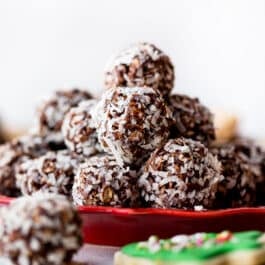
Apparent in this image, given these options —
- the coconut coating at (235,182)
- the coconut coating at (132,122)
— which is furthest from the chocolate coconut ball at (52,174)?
the coconut coating at (235,182)

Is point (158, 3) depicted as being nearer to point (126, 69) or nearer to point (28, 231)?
point (126, 69)

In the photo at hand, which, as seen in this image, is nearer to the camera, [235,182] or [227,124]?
[235,182]

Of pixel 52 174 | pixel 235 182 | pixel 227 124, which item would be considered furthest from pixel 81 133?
pixel 227 124

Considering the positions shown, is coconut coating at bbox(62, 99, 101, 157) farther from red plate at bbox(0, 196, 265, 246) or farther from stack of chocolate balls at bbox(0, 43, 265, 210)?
red plate at bbox(0, 196, 265, 246)

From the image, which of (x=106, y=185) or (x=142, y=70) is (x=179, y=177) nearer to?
(x=106, y=185)

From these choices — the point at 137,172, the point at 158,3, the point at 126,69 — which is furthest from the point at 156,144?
the point at 158,3

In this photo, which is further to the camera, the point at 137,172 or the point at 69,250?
the point at 137,172

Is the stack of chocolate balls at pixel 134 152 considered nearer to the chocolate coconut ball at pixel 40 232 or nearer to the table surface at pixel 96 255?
the table surface at pixel 96 255
